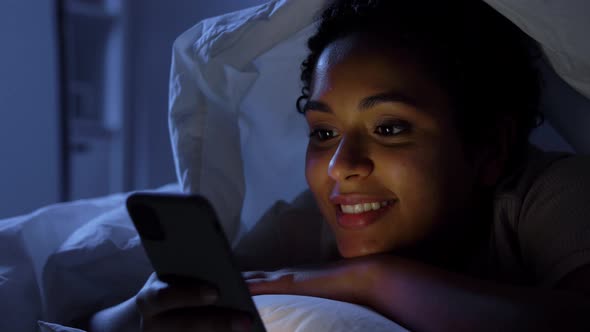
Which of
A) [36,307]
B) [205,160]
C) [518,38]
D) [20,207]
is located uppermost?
[518,38]

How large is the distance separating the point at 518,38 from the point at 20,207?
1.46 metres

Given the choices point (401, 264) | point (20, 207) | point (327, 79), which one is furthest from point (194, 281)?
point (20, 207)

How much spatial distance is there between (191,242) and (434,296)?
250 mm

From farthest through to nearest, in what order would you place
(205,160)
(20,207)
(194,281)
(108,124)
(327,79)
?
(108,124) < (20,207) < (205,160) < (327,79) < (194,281)

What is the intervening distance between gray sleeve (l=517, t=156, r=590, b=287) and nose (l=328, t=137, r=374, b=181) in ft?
0.66

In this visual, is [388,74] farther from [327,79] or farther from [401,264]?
[401,264]

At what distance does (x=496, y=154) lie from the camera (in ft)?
2.67

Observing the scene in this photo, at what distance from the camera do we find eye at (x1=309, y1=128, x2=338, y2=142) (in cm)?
81

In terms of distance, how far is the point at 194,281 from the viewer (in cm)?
54

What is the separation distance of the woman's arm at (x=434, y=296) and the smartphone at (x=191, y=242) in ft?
0.57

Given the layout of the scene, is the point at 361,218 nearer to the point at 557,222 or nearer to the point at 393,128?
the point at 393,128

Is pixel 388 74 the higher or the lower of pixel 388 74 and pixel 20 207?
the higher

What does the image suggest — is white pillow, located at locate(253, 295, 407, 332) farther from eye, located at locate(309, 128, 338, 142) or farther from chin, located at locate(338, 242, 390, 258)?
eye, located at locate(309, 128, 338, 142)

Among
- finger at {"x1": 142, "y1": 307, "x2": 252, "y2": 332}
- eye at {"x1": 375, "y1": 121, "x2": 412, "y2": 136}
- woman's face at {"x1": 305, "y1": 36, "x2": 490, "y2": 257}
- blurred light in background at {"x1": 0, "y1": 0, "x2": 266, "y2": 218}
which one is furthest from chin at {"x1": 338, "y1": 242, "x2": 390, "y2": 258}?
blurred light in background at {"x1": 0, "y1": 0, "x2": 266, "y2": 218}
